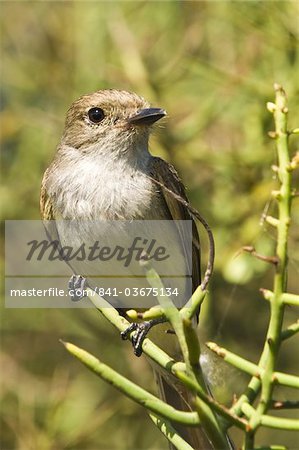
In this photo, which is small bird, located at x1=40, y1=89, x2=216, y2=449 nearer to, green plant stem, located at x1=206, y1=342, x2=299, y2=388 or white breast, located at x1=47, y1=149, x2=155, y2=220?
white breast, located at x1=47, y1=149, x2=155, y2=220

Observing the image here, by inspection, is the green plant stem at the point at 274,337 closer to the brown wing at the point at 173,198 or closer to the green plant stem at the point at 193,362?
the green plant stem at the point at 193,362

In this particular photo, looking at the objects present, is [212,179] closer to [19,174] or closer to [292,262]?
[292,262]

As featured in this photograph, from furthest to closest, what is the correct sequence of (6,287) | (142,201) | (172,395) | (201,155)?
(6,287) → (201,155) → (172,395) → (142,201)

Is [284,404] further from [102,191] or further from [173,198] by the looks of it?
[173,198]

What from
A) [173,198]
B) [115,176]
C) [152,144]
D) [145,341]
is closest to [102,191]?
[115,176]

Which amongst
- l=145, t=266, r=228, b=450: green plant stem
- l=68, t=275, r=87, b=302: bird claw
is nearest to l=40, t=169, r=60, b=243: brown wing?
l=68, t=275, r=87, b=302: bird claw

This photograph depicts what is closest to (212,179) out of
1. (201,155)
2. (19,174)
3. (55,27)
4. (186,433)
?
(201,155)
